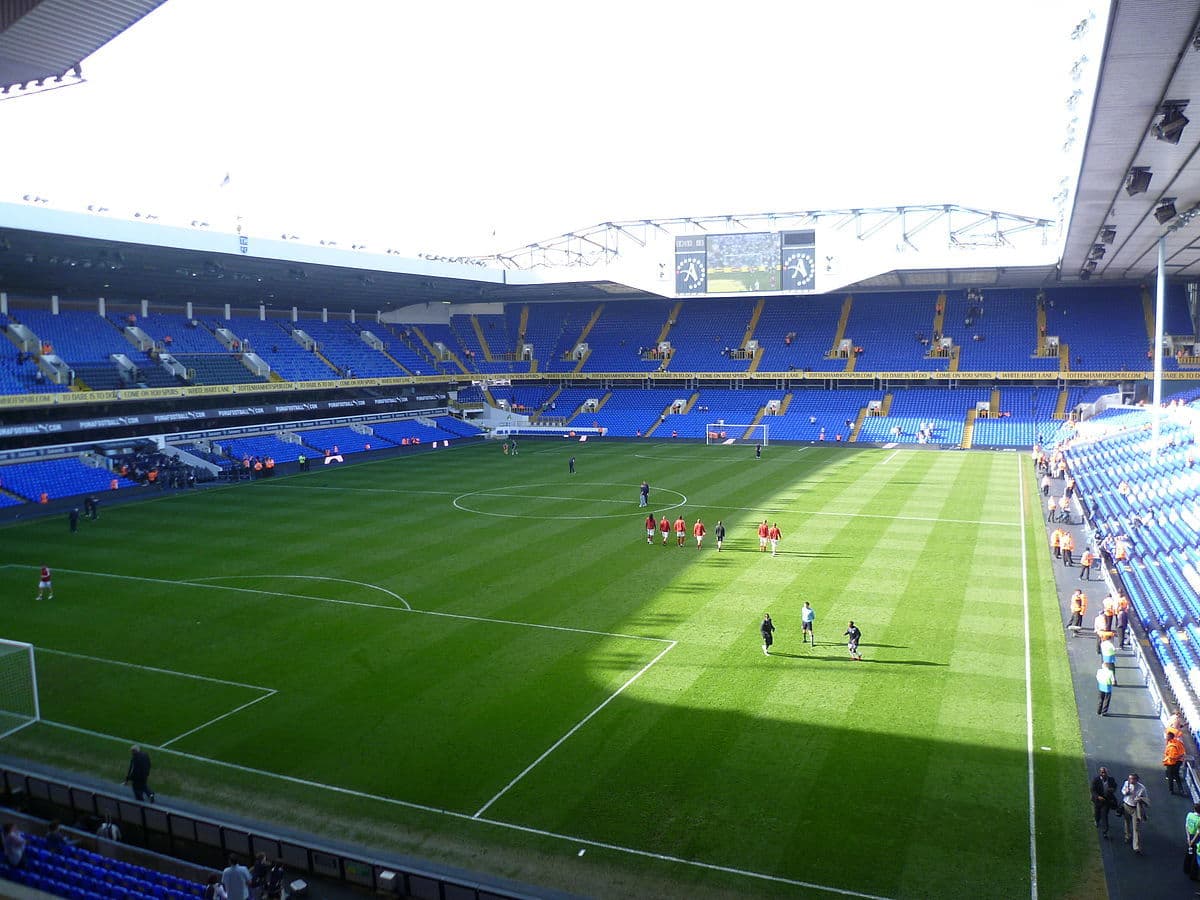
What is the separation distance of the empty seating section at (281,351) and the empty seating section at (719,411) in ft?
78.3

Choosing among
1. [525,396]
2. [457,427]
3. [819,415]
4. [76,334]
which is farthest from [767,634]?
[525,396]

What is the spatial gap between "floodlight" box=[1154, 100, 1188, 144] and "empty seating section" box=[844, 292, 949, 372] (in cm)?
4571

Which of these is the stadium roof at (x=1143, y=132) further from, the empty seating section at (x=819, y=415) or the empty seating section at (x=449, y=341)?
the empty seating section at (x=449, y=341)

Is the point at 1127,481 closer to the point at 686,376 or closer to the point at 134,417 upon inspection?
the point at 686,376

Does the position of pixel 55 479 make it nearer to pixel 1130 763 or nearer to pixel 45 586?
pixel 45 586

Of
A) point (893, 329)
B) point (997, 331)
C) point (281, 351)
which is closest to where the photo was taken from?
point (281, 351)

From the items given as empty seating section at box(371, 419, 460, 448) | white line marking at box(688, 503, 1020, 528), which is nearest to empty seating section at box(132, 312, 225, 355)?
empty seating section at box(371, 419, 460, 448)

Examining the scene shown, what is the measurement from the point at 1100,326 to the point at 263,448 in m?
54.3

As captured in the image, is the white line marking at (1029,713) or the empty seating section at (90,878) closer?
the empty seating section at (90,878)

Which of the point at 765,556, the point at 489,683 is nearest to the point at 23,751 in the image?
the point at 489,683

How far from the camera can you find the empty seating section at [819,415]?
5930 cm

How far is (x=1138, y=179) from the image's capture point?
2209 cm

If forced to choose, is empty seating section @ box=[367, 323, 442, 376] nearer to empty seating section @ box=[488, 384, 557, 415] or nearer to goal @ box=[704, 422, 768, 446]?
empty seating section @ box=[488, 384, 557, 415]

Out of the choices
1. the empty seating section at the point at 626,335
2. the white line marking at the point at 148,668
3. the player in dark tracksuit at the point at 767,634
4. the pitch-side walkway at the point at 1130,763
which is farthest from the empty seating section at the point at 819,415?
the white line marking at the point at 148,668
